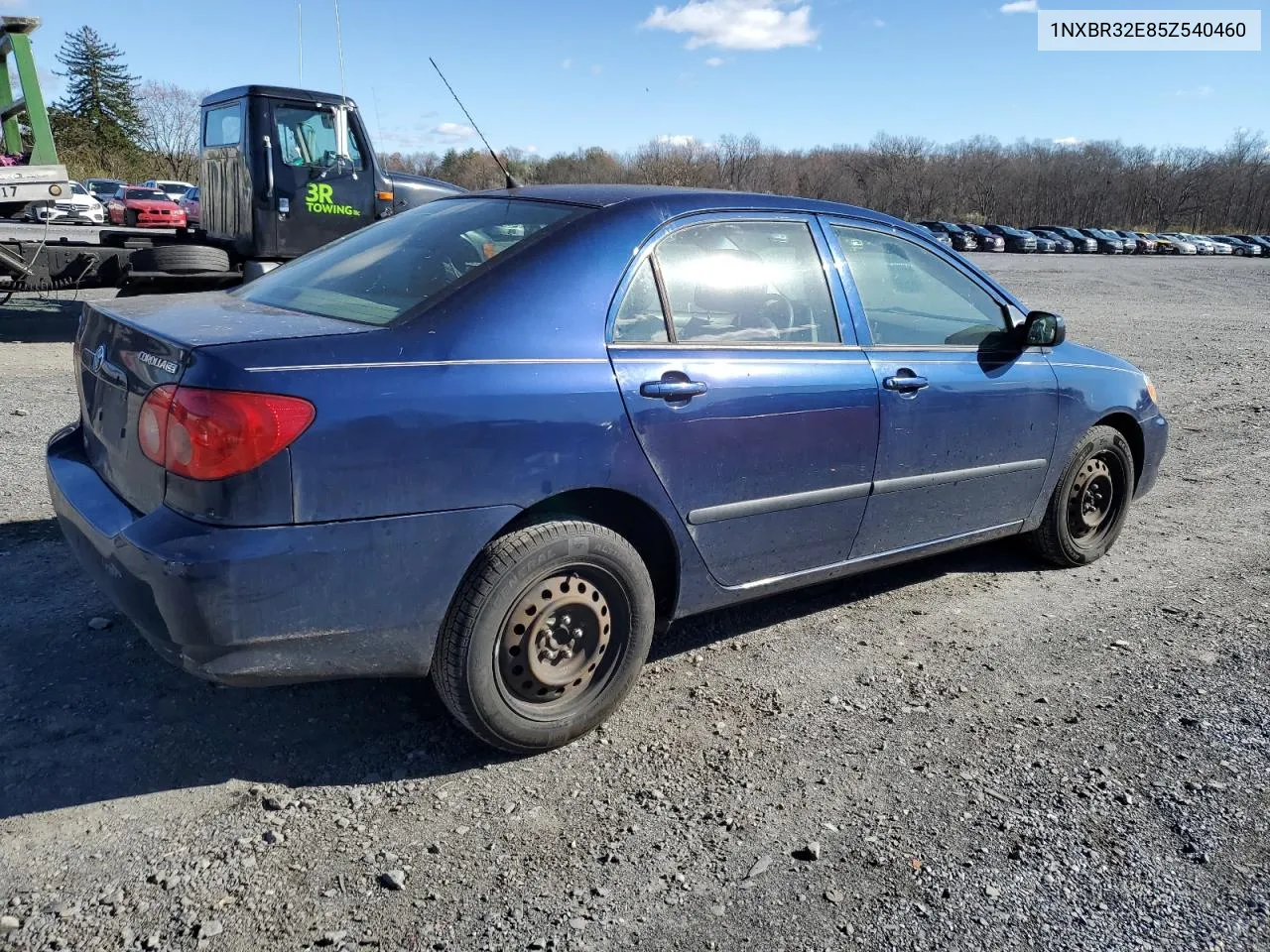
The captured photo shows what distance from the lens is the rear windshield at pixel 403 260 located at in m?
A: 3.00

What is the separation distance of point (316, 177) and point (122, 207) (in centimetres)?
1817

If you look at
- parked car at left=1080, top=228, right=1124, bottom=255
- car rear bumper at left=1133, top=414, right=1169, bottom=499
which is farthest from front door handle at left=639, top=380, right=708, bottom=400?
parked car at left=1080, top=228, right=1124, bottom=255

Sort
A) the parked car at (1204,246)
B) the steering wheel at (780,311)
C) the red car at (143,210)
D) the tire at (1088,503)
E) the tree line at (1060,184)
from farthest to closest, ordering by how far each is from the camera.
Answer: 1. the tree line at (1060,184)
2. the parked car at (1204,246)
3. the red car at (143,210)
4. the tire at (1088,503)
5. the steering wheel at (780,311)

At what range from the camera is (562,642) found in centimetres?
302

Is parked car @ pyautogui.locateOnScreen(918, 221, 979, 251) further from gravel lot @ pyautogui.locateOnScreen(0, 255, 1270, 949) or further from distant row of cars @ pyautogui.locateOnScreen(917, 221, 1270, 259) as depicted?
gravel lot @ pyautogui.locateOnScreen(0, 255, 1270, 949)

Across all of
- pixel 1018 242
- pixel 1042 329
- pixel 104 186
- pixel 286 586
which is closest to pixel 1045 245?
pixel 1018 242

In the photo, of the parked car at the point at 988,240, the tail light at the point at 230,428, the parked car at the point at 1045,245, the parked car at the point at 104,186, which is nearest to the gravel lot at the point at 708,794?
the tail light at the point at 230,428

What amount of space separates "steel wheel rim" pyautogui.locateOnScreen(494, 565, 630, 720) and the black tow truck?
7824 millimetres

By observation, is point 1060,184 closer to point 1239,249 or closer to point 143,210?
point 1239,249

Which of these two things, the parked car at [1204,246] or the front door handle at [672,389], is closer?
the front door handle at [672,389]

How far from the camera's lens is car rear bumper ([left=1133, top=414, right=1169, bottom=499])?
497 cm

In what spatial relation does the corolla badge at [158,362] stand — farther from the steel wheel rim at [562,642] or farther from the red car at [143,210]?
the red car at [143,210]

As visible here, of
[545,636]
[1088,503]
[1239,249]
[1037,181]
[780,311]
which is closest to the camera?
[545,636]

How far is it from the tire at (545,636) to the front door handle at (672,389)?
0.45 m
